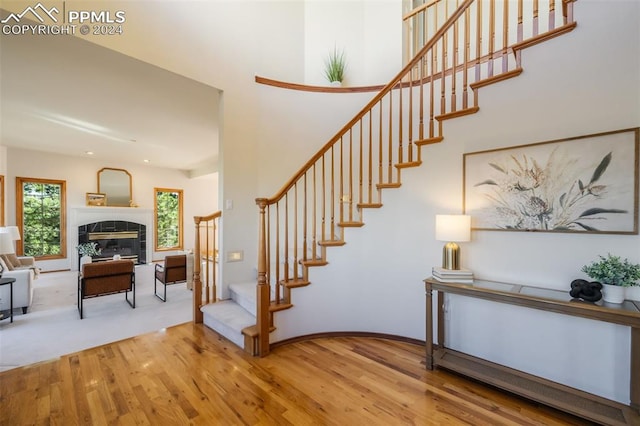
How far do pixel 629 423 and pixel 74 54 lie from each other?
16.1ft

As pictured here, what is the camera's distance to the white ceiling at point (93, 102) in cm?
259

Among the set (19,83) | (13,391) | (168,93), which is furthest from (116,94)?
(13,391)

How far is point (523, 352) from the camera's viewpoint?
2035mm

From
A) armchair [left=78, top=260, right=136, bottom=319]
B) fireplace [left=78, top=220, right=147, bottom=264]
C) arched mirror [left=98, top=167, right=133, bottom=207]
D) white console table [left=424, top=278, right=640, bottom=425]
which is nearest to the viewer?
white console table [left=424, top=278, right=640, bottom=425]

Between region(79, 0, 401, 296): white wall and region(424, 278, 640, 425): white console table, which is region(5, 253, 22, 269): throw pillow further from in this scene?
region(424, 278, 640, 425): white console table

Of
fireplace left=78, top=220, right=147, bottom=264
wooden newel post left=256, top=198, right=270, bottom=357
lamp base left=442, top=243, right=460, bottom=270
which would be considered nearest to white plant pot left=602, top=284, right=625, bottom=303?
lamp base left=442, top=243, right=460, bottom=270

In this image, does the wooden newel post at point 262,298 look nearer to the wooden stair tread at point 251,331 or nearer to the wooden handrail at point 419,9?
the wooden stair tread at point 251,331

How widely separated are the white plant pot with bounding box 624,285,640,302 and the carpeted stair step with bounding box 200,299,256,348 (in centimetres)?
280

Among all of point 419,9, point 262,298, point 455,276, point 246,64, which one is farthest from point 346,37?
point 262,298

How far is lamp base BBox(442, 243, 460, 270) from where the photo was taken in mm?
2209

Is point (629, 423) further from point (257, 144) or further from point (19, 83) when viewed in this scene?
point (19, 83)

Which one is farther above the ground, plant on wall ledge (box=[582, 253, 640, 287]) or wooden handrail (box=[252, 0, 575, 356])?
wooden handrail (box=[252, 0, 575, 356])

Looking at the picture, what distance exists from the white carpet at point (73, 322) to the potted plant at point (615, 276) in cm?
386

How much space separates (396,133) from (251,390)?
287 cm
